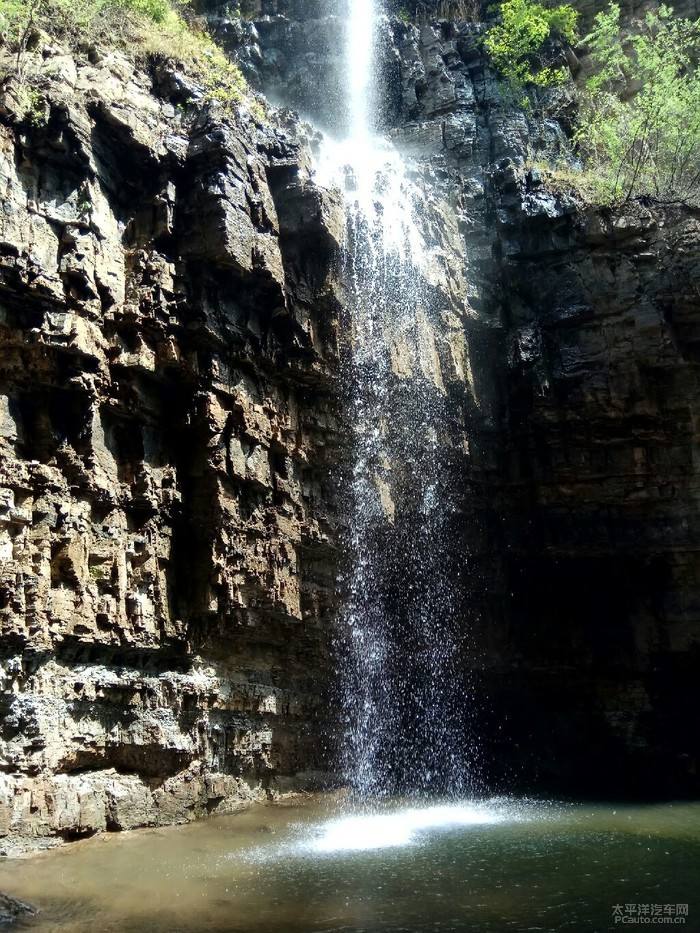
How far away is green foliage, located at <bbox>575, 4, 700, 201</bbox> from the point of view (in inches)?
883

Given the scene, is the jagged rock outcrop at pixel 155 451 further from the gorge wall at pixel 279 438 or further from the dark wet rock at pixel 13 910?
the dark wet rock at pixel 13 910

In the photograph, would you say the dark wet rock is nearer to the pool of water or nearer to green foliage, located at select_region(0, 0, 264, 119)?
the pool of water

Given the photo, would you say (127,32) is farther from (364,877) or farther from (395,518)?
(364,877)

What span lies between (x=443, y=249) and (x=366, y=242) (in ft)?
8.62

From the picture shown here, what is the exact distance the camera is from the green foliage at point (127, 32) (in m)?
14.7

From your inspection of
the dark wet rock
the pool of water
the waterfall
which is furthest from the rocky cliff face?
the dark wet rock

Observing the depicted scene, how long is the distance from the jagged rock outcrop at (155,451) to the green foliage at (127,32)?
2.54ft

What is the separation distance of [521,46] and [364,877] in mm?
25035

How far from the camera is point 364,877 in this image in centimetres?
972

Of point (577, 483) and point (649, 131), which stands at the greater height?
point (649, 131)

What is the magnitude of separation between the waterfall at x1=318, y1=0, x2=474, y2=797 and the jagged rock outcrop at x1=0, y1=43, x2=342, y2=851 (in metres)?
0.98

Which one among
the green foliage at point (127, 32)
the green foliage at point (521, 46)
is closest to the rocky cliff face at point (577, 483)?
the green foliage at point (521, 46)

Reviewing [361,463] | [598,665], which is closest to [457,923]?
[361,463]

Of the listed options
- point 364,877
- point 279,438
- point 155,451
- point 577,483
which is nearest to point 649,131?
point 577,483
